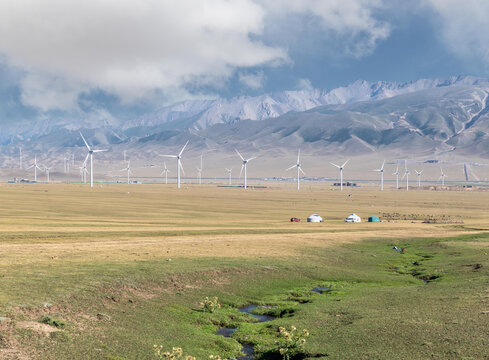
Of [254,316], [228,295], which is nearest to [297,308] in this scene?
[254,316]

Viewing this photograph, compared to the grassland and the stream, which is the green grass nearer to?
the grassland

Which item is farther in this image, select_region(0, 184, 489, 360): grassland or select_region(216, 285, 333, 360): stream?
select_region(216, 285, 333, 360): stream

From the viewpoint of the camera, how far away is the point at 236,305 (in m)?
36.2

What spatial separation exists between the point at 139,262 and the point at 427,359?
1091 inches

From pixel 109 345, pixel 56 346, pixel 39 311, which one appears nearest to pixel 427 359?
pixel 109 345

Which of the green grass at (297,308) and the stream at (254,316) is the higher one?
the green grass at (297,308)

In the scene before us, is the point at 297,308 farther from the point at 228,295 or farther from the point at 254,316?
the point at 228,295

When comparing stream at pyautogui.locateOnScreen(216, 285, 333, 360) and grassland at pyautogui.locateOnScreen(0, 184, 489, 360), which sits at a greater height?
grassland at pyautogui.locateOnScreen(0, 184, 489, 360)

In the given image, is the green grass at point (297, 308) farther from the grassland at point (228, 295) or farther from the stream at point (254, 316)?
the stream at point (254, 316)

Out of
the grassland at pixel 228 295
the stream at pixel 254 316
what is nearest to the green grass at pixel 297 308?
the grassland at pixel 228 295

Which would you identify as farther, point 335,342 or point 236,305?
point 236,305

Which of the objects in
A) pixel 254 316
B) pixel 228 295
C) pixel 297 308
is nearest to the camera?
pixel 254 316

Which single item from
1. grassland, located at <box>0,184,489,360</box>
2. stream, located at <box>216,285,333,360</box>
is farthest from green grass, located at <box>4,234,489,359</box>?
stream, located at <box>216,285,333,360</box>

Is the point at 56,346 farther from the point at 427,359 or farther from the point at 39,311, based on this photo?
the point at 427,359
